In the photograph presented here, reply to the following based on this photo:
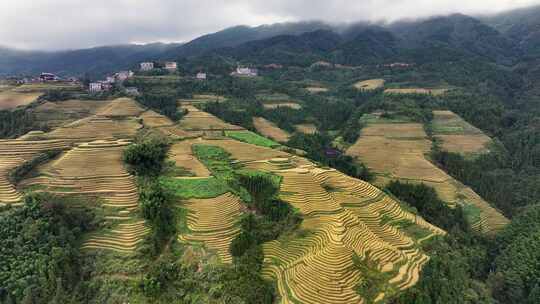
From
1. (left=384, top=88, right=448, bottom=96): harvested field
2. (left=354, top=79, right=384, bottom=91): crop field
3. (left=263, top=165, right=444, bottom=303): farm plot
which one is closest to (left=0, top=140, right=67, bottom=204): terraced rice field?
(left=263, top=165, right=444, bottom=303): farm plot

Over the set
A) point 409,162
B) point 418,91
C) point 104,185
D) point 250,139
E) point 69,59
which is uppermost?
point 69,59

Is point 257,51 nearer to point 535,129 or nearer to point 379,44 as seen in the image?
point 379,44

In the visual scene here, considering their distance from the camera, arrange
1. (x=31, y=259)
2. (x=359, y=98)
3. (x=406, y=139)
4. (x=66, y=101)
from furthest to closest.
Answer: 1. (x=359, y=98)
2. (x=406, y=139)
3. (x=66, y=101)
4. (x=31, y=259)

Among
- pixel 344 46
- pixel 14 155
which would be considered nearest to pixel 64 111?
pixel 14 155

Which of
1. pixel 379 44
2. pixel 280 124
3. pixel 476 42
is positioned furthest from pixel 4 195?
pixel 476 42

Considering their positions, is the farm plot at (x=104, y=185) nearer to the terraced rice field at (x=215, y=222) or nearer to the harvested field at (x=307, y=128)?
the terraced rice field at (x=215, y=222)

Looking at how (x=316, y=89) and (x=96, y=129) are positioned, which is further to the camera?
(x=316, y=89)

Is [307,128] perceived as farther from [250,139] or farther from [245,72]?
[245,72]
